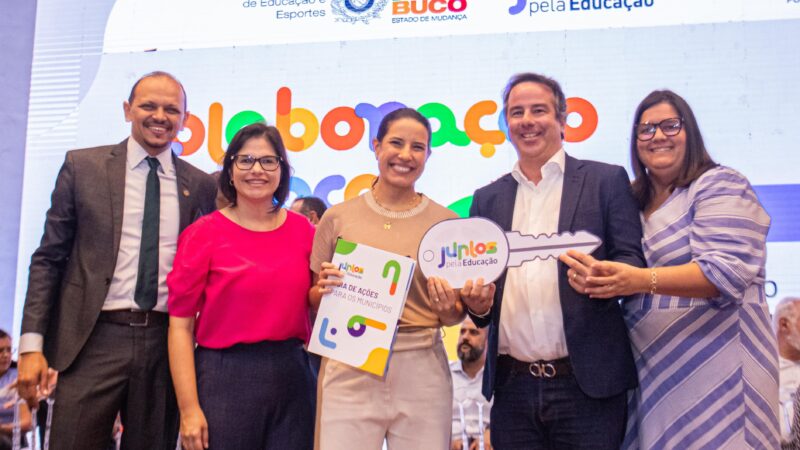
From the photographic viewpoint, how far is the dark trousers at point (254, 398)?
1885 millimetres

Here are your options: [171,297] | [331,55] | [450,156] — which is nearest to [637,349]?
[171,297]

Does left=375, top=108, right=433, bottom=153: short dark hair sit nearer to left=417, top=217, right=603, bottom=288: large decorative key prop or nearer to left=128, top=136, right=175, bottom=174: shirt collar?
left=417, top=217, right=603, bottom=288: large decorative key prop

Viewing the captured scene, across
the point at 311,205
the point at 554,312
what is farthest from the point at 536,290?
the point at 311,205

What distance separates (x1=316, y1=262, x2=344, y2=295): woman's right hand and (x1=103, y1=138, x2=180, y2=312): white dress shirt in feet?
1.92

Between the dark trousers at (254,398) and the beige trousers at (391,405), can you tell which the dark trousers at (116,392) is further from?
the beige trousers at (391,405)

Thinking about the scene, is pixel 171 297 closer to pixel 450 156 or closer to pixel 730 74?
pixel 450 156

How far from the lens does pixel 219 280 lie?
197 centimetres

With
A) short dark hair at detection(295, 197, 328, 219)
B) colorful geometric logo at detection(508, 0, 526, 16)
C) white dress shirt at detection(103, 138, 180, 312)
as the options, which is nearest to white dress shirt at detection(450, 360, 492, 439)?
short dark hair at detection(295, 197, 328, 219)

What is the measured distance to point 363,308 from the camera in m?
1.89

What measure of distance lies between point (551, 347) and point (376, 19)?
317cm

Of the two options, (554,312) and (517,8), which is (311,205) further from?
(554,312)

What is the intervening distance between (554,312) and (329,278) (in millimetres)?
644

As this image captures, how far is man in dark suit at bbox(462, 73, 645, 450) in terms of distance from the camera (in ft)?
5.93

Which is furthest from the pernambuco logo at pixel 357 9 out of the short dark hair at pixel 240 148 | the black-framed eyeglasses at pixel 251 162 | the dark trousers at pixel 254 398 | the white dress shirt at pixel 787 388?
the white dress shirt at pixel 787 388
